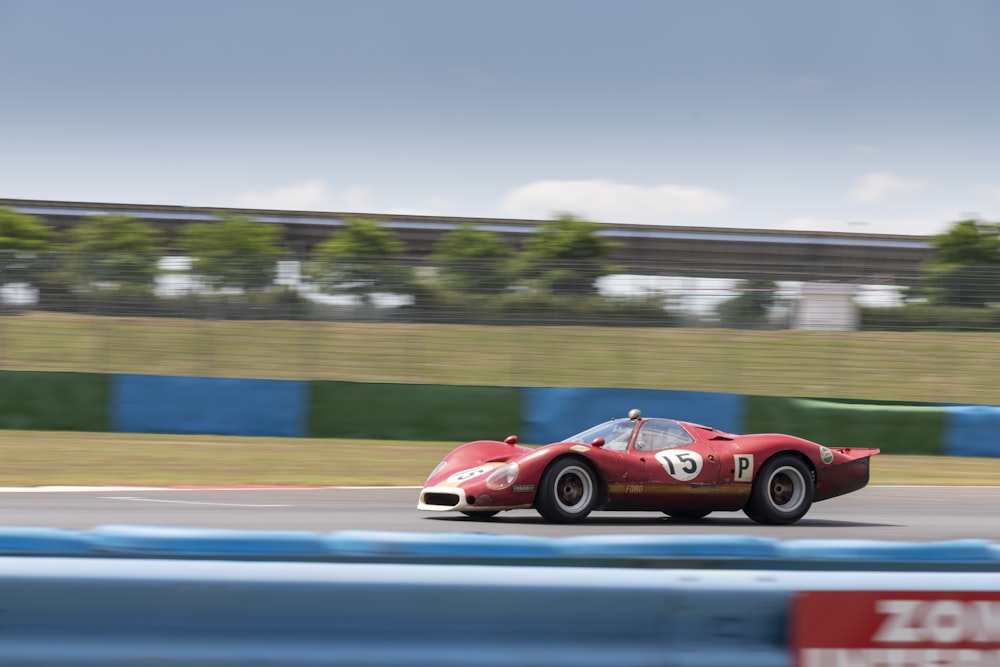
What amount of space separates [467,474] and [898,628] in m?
5.80

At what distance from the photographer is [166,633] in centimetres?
237

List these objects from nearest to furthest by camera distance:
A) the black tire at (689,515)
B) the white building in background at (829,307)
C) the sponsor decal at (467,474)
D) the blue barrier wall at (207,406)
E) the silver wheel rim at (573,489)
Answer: the silver wheel rim at (573,489)
the sponsor decal at (467,474)
the black tire at (689,515)
the blue barrier wall at (207,406)
the white building in background at (829,307)

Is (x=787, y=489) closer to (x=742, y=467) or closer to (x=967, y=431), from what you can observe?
(x=742, y=467)

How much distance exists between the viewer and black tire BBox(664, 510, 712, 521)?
870cm

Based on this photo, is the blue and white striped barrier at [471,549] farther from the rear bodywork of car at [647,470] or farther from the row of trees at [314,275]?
the row of trees at [314,275]

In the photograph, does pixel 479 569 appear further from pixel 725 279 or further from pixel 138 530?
pixel 725 279

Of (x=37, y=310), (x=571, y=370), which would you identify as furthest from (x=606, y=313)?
(x=37, y=310)

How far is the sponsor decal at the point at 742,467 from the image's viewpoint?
27.0 ft

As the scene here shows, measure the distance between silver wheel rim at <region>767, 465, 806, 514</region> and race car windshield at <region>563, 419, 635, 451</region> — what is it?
1235mm

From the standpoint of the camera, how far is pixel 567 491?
794 centimetres

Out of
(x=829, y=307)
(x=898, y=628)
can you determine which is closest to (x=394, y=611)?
(x=898, y=628)

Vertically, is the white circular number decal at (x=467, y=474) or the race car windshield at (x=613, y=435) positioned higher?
the race car windshield at (x=613, y=435)

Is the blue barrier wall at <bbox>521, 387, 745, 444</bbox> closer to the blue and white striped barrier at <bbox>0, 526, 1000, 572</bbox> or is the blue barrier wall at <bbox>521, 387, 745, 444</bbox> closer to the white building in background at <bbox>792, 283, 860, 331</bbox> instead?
the white building in background at <bbox>792, 283, 860, 331</bbox>

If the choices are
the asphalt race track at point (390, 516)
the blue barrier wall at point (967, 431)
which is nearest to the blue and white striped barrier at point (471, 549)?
the asphalt race track at point (390, 516)
